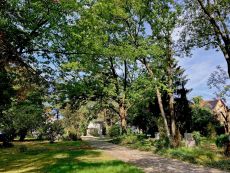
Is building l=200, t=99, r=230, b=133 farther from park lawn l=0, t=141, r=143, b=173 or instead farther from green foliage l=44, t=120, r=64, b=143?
green foliage l=44, t=120, r=64, b=143

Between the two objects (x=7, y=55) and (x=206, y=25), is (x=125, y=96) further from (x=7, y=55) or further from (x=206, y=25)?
(x=7, y=55)

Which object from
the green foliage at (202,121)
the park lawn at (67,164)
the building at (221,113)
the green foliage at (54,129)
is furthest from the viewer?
the green foliage at (54,129)

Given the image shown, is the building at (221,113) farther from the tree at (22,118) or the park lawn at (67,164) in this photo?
the tree at (22,118)

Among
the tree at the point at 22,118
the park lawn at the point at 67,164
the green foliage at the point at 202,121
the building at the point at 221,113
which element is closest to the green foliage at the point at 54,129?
the tree at the point at 22,118

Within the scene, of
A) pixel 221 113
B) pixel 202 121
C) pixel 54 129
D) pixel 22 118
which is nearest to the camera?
pixel 221 113

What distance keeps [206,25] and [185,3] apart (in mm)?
2343

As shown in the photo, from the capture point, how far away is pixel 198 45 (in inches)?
918

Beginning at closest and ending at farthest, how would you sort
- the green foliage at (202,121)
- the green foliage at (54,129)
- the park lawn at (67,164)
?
the park lawn at (67,164)
the green foliage at (202,121)
the green foliage at (54,129)

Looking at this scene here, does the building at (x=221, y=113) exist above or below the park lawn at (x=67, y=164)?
above

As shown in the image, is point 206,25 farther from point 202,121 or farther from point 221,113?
point 202,121

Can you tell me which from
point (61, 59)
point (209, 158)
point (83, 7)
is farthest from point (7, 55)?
point (209, 158)

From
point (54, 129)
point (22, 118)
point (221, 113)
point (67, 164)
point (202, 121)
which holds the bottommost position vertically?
point (67, 164)

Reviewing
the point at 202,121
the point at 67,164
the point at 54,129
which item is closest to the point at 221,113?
the point at 202,121

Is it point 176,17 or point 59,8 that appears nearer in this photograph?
point 59,8
